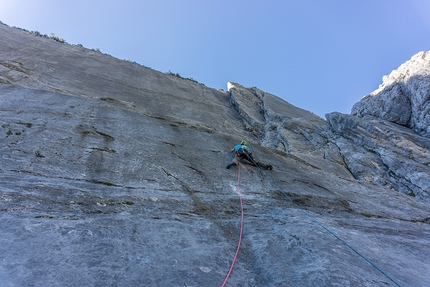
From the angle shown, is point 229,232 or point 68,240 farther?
point 229,232

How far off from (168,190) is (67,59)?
501 inches

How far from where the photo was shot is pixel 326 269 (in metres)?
4.02

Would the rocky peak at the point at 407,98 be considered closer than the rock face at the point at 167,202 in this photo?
No

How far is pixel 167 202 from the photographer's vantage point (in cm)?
562

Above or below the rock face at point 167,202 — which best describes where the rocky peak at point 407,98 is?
above

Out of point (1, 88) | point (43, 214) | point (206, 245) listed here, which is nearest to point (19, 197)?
point (43, 214)

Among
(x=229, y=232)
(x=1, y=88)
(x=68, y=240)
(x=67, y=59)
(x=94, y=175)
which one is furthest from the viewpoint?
(x=67, y=59)

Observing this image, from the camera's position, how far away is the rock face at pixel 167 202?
12.5ft

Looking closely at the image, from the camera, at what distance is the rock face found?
12.5 feet

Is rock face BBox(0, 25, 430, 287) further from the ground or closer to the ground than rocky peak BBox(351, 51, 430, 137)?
closer to the ground

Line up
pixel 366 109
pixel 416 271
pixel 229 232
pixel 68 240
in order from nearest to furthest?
pixel 68 240 < pixel 416 271 < pixel 229 232 < pixel 366 109

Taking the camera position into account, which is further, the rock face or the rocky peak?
the rocky peak

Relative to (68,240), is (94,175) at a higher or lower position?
higher

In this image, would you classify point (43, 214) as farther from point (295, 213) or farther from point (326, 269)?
point (295, 213)
